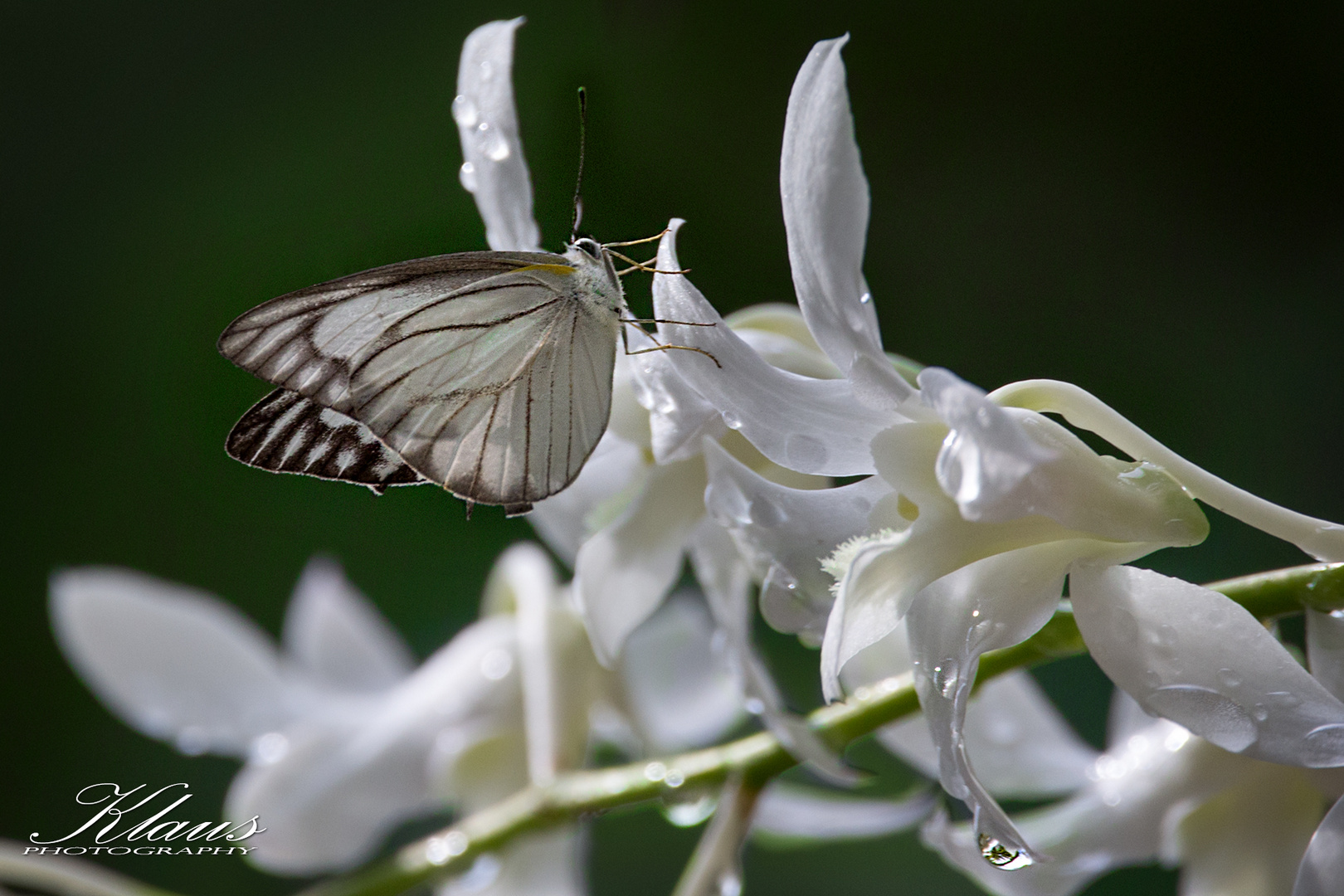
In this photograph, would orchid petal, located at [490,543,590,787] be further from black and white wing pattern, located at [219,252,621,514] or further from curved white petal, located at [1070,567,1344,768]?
curved white petal, located at [1070,567,1344,768]

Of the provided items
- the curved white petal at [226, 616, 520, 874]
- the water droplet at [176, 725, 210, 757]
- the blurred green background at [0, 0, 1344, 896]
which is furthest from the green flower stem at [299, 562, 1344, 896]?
the blurred green background at [0, 0, 1344, 896]

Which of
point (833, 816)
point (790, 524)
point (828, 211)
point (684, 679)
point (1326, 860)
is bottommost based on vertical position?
point (684, 679)

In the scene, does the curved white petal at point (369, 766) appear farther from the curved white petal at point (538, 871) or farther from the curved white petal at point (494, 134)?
the curved white petal at point (494, 134)

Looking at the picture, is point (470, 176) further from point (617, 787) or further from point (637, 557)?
point (617, 787)

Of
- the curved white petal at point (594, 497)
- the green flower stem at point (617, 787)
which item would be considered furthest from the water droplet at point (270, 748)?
the curved white petal at point (594, 497)

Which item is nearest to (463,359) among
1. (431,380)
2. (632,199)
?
(431,380)

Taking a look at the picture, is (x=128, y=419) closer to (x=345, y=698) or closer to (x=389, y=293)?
(x=345, y=698)
